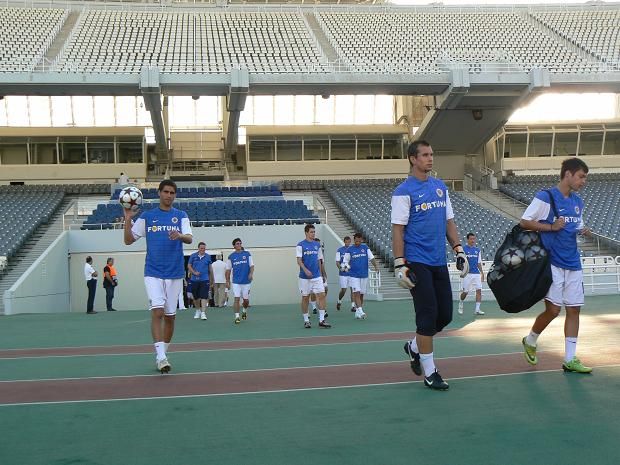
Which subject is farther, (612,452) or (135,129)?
(135,129)

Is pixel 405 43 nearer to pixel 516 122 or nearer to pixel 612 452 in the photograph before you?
pixel 516 122

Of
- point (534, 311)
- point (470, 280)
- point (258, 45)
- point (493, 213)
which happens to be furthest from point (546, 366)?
point (258, 45)

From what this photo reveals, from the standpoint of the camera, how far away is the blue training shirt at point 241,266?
16.0 m

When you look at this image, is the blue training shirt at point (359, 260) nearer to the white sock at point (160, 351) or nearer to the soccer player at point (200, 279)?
the soccer player at point (200, 279)

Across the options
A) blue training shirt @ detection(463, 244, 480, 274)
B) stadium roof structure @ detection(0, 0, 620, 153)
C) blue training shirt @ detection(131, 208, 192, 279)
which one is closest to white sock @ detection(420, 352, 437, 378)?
blue training shirt @ detection(131, 208, 192, 279)

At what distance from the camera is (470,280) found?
53.9ft

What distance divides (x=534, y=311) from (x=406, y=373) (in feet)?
29.6

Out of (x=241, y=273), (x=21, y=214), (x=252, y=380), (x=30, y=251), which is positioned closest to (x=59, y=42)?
(x=21, y=214)

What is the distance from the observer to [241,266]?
53.0ft

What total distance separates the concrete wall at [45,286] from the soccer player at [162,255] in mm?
13285

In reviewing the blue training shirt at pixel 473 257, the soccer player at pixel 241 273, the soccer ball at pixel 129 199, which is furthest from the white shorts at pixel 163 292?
the blue training shirt at pixel 473 257

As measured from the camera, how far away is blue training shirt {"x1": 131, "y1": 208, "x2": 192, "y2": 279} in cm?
770

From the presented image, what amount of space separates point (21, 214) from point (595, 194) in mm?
24797

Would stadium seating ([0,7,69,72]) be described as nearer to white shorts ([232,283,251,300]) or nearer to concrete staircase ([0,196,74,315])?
concrete staircase ([0,196,74,315])
